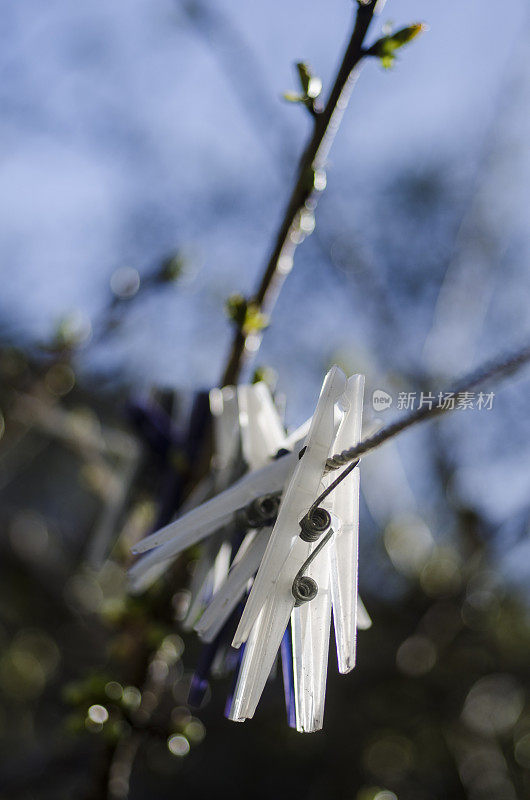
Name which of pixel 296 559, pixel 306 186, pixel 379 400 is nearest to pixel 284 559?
pixel 296 559

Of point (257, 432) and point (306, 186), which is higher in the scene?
point (306, 186)

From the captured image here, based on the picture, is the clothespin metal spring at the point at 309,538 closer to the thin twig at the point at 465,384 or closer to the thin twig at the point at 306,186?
the thin twig at the point at 465,384

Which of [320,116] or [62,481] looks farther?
[62,481]

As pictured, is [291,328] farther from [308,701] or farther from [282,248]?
[308,701]

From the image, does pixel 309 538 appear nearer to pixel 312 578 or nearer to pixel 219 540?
pixel 312 578

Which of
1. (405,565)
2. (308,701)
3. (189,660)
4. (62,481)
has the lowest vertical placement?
(62,481)

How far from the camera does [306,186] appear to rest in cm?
59

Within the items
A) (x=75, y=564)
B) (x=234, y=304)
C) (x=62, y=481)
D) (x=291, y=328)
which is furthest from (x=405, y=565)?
(x=62, y=481)

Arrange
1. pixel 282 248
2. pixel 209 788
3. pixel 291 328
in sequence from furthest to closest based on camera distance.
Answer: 1. pixel 291 328
2. pixel 209 788
3. pixel 282 248

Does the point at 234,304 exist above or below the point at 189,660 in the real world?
above

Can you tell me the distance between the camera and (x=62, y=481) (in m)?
2.65

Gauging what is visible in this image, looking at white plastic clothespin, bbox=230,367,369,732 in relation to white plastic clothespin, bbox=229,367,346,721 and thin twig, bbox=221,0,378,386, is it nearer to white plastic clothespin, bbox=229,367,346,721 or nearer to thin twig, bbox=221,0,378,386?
white plastic clothespin, bbox=229,367,346,721

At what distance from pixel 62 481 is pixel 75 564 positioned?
744mm

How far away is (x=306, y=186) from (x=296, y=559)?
335 mm
